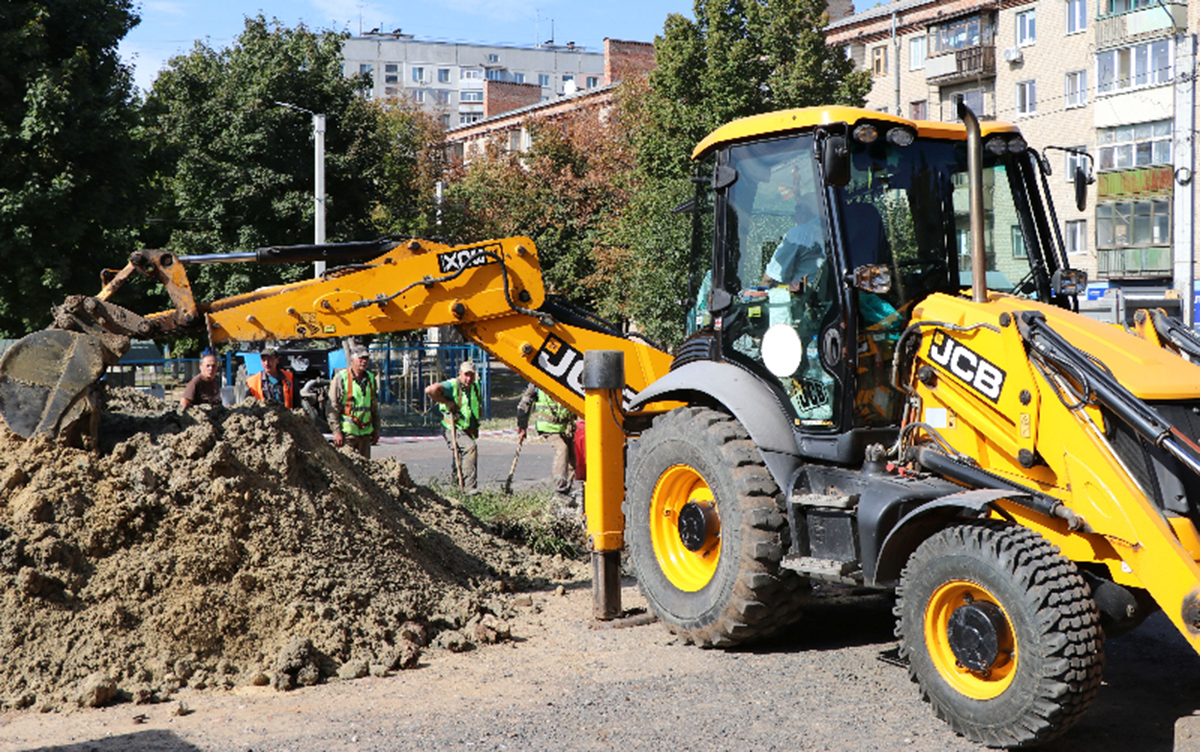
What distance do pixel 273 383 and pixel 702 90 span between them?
1793cm

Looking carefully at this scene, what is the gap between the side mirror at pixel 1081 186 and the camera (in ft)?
20.0

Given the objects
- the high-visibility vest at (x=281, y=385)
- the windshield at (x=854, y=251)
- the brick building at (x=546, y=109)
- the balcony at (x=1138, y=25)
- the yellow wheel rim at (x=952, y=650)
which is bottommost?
the yellow wheel rim at (x=952, y=650)

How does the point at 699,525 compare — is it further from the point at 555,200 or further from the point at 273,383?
the point at 555,200

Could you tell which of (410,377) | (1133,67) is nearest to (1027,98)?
(1133,67)

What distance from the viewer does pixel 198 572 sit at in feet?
20.3

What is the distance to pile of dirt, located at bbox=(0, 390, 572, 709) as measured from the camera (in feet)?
18.9

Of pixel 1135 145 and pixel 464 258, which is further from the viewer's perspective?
pixel 1135 145

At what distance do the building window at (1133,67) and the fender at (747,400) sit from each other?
3110cm

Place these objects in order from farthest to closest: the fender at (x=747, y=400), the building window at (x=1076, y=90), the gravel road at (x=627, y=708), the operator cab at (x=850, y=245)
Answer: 1. the building window at (x=1076, y=90)
2. the fender at (x=747, y=400)
3. the operator cab at (x=850, y=245)
4. the gravel road at (x=627, y=708)

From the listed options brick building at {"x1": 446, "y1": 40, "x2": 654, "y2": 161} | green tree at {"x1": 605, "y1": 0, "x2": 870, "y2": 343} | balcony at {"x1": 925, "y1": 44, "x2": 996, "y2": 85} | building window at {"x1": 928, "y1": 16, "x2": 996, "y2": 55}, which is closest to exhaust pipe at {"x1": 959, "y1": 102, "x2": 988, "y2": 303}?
green tree at {"x1": 605, "y1": 0, "x2": 870, "y2": 343}

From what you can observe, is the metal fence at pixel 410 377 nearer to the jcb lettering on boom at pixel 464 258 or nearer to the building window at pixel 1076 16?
the jcb lettering on boom at pixel 464 258

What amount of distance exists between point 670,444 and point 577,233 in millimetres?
31220

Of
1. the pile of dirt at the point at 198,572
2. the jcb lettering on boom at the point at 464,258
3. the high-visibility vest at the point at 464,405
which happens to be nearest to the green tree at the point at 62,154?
the high-visibility vest at the point at 464,405

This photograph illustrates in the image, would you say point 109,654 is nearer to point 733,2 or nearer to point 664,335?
point 664,335
